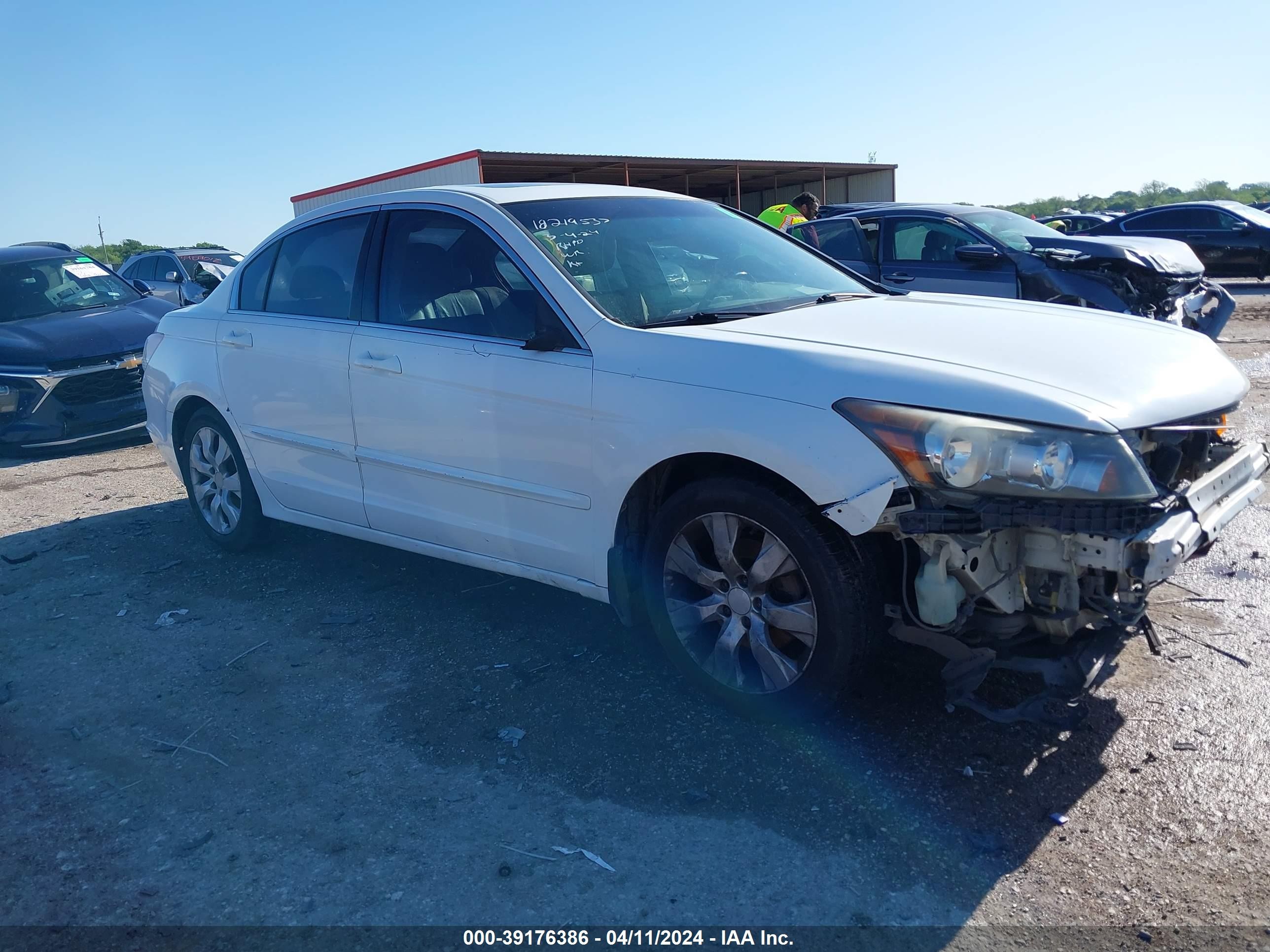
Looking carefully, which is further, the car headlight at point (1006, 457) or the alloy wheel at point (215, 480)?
the alloy wheel at point (215, 480)

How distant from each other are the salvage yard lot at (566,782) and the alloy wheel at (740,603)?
0.21 m

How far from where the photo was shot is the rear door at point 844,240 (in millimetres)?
10094

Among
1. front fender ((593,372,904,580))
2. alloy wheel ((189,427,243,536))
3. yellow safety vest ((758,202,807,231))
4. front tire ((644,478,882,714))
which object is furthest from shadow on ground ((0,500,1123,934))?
yellow safety vest ((758,202,807,231))

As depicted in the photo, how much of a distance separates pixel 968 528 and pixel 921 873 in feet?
3.01

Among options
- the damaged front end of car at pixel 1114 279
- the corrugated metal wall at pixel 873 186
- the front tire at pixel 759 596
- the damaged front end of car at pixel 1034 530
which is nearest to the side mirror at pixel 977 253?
the damaged front end of car at pixel 1114 279

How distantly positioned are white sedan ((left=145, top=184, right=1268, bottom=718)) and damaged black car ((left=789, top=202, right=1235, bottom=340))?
16.4 feet

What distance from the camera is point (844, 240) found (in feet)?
33.8

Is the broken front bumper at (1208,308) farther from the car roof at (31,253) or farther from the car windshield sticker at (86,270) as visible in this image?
the car roof at (31,253)

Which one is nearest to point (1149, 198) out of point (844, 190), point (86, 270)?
point (844, 190)

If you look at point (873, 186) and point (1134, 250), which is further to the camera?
point (873, 186)

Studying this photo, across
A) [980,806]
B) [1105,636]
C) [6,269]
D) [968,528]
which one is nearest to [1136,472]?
[968,528]

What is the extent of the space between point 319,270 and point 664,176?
26.2 meters

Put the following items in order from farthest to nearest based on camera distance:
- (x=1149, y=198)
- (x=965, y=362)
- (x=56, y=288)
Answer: (x=1149, y=198)
(x=56, y=288)
(x=965, y=362)

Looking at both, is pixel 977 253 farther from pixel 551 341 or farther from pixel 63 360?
pixel 63 360
